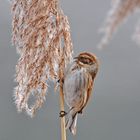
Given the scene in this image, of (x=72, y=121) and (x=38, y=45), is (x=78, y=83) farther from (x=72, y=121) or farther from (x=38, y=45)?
(x=38, y=45)

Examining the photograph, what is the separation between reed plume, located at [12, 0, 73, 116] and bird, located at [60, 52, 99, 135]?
89 mm

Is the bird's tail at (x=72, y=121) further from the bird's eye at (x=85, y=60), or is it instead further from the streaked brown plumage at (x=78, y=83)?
the bird's eye at (x=85, y=60)

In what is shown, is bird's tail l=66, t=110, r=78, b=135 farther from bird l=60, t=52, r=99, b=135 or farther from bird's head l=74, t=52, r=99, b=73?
bird's head l=74, t=52, r=99, b=73

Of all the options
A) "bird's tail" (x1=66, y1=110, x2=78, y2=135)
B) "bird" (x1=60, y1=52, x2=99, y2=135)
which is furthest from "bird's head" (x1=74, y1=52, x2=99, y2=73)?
"bird's tail" (x1=66, y1=110, x2=78, y2=135)

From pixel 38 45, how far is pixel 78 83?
0.29 meters

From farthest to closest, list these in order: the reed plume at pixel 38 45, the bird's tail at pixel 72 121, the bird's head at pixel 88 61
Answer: the bird's tail at pixel 72 121, the bird's head at pixel 88 61, the reed plume at pixel 38 45

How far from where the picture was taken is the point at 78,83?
1156 mm

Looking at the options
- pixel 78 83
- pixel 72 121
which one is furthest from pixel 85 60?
pixel 72 121

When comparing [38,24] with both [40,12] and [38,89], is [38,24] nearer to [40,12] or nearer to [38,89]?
[40,12]

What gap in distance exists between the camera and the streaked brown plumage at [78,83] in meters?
1.05

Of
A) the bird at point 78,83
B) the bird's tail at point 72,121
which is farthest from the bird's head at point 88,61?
the bird's tail at point 72,121

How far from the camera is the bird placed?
3.43 ft

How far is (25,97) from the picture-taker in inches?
36.4

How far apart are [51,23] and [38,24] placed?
44 mm
